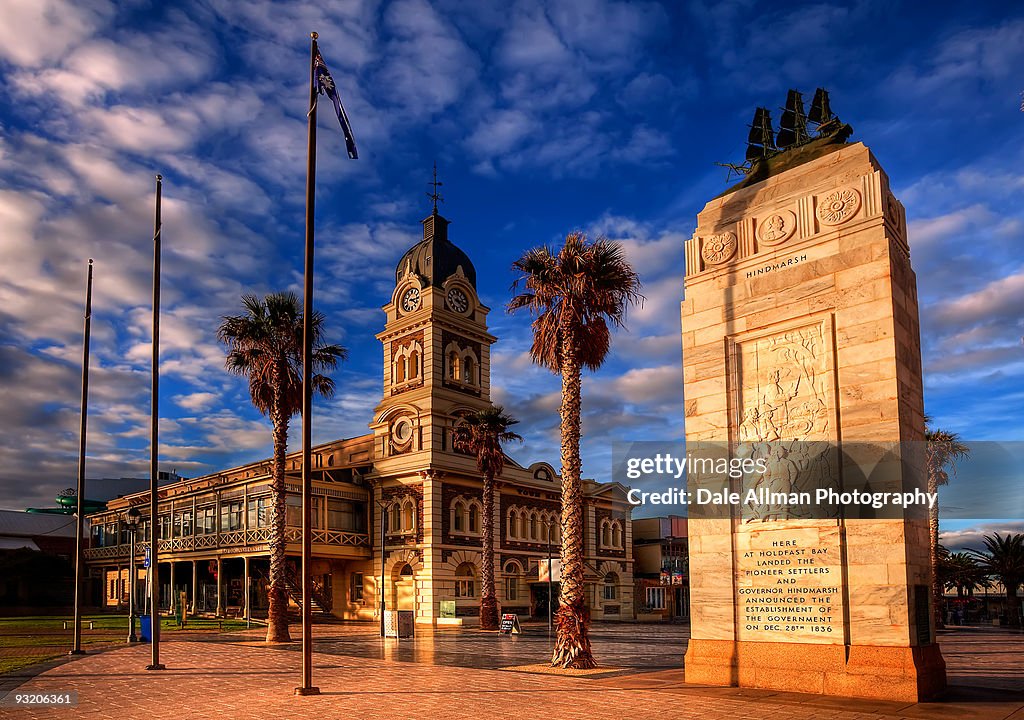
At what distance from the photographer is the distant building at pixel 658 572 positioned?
72000 mm

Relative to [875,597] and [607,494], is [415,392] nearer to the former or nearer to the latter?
[607,494]

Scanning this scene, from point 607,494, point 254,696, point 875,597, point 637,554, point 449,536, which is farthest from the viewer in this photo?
point 637,554

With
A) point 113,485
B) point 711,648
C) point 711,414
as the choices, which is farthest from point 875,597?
point 113,485

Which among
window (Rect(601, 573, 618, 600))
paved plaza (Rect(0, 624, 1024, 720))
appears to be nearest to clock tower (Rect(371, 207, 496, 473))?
window (Rect(601, 573, 618, 600))

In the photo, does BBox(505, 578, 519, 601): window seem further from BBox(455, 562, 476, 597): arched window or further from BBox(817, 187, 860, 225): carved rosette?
BBox(817, 187, 860, 225): carved rosette

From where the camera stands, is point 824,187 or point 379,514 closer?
point 824,187

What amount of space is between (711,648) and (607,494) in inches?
1792

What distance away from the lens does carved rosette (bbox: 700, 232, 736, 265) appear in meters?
18.8

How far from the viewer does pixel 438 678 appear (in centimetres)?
1900

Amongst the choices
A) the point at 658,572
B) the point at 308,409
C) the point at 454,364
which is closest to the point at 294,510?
the point at 454,364

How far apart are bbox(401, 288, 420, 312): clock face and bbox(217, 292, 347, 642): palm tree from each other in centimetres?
1914

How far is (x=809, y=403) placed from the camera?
16.8 m

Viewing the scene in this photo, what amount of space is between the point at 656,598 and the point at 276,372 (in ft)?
170

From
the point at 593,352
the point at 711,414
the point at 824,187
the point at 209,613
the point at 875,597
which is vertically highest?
the point at 824,187
